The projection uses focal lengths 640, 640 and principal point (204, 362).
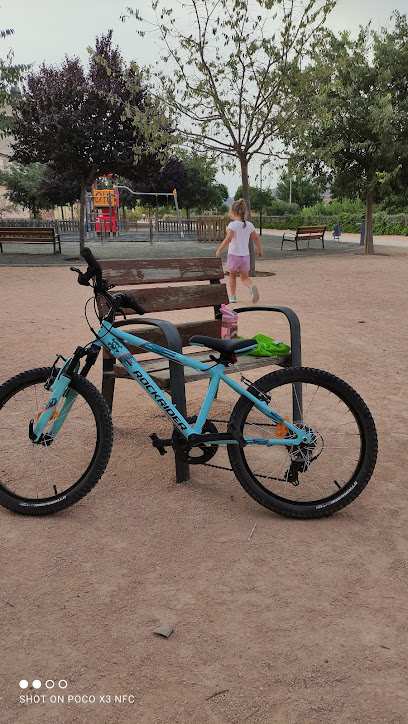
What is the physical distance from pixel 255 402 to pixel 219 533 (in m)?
0.65

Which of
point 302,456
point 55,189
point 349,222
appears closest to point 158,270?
point 302,456

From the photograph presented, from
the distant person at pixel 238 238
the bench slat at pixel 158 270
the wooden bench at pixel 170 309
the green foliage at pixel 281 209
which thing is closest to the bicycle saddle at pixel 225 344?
the wooden bench at pixel 170 309

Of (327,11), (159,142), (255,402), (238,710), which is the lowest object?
(238,710)

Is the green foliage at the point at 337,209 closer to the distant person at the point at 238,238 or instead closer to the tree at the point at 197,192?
the tree at the point at 197,192

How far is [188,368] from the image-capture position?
3756 millimetres

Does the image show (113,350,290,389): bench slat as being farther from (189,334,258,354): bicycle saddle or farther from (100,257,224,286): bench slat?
(100,257,224,286): bench slat

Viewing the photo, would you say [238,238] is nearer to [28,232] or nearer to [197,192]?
[28,232]

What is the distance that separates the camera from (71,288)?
13.0 meters

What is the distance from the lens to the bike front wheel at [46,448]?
3.18m

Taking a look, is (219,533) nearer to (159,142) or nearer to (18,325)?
(18,325)

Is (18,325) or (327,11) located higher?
(327,11)

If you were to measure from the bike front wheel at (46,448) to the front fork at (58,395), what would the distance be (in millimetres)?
22

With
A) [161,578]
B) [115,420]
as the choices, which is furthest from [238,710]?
[115,420]

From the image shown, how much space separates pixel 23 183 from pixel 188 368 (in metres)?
50.2
